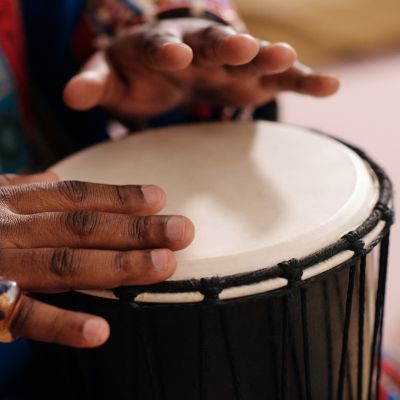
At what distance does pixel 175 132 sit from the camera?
2.81 ft

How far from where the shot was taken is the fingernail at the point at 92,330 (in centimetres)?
52

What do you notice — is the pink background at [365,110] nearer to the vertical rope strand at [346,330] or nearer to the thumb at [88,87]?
the thumb at [88,87]

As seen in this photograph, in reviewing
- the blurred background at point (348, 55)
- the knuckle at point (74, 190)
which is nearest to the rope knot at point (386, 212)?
the knuckle at point (74, 190)

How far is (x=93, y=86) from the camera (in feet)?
2.67

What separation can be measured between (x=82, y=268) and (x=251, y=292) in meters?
0.16

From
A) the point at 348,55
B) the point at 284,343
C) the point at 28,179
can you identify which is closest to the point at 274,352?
the point at 284,343

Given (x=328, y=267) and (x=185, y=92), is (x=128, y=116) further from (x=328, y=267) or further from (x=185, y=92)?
(x=328, y=267)

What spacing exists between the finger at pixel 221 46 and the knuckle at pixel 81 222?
28 centimetres

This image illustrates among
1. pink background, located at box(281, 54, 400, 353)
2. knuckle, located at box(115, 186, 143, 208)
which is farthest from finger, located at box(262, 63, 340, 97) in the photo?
pink background, located at box(281, 54, 400, 353)

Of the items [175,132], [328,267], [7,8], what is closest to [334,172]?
[328,267]

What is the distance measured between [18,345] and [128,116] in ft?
1.34

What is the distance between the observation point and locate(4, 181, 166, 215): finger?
622 mm

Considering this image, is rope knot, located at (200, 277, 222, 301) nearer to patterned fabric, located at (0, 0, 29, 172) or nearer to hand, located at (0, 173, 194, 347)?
hand, located at (0, 173, 194, 347)

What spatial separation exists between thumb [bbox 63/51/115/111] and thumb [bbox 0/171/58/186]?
0.40 feet
